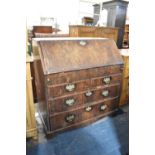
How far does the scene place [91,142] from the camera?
161cm

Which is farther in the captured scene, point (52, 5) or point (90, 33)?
point (52, 5)

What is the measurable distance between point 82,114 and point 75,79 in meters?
0.47

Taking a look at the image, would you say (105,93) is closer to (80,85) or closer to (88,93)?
(88,93)

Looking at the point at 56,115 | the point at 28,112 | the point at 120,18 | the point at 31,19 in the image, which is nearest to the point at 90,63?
the point at 56,115

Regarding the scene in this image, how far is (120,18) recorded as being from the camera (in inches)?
127

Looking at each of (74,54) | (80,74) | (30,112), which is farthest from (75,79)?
(30,112)

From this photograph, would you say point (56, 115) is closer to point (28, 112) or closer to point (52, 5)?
point (28, 112)

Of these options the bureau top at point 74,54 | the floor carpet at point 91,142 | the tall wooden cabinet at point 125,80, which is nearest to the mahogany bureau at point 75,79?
the bureau top at point 74,54

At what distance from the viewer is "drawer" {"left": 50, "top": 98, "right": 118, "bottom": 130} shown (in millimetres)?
1563

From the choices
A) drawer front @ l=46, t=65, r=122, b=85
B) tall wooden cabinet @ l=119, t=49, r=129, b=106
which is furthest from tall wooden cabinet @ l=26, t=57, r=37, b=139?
tall wooden cabinet @ l=119, t=49, r=129, b=106

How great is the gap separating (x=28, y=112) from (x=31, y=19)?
578 centimetres

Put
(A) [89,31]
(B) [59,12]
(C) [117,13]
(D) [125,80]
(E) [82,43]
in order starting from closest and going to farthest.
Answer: (E) [82,43] < (D) [125,80] < (A) [89,31] < (C) [117,13] < (B) [59,12]

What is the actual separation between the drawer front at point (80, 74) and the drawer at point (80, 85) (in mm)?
41

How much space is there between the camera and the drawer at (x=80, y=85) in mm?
1410
